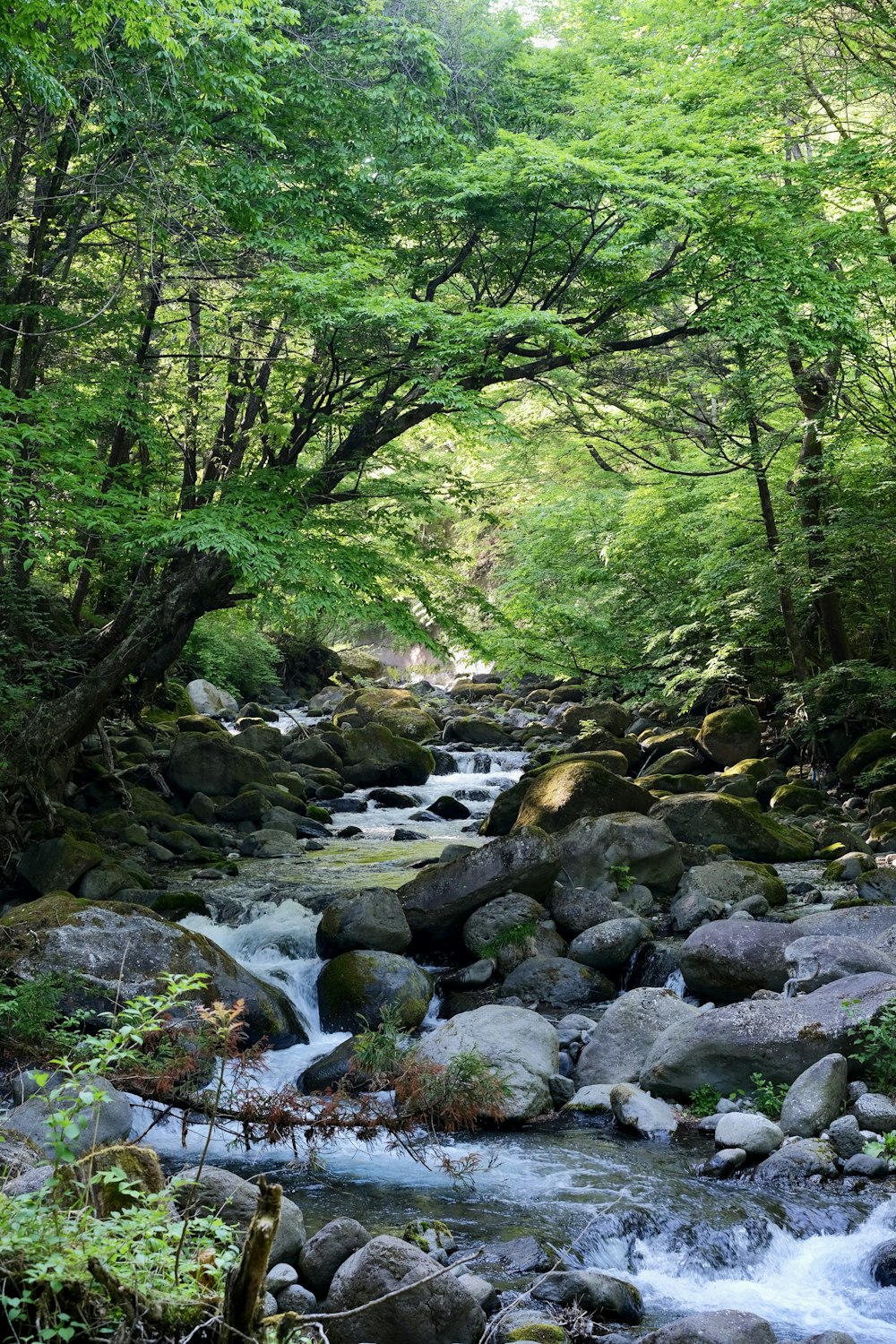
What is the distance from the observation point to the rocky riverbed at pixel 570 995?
16.2ft

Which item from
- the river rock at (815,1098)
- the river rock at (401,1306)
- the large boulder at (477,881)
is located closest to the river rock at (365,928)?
the large boulder at (477,881)

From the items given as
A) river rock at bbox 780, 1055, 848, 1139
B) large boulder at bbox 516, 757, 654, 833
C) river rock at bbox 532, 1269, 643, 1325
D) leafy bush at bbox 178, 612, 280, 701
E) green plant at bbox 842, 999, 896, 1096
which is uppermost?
leafy bush at bbox 178, 612, 280, 701

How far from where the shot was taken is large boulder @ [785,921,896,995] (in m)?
7.41

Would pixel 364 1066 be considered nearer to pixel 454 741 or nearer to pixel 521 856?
pixel 521 856

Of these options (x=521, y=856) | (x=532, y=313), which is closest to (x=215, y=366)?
(x=532, y=313)

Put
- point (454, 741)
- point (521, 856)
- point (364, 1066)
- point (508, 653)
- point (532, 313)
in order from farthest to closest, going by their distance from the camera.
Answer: point (454, 741) → point (508, 653) → point (521, 856) → point (532, 313) → point (364, 1066)

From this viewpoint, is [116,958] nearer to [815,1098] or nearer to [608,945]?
[608,945]

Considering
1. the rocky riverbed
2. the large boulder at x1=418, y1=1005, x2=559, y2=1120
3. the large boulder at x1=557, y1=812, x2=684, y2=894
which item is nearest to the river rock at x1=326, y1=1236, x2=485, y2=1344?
the rocky riverbed

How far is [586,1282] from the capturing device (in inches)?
183

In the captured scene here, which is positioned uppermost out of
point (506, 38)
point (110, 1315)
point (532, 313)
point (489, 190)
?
point (506, 38)

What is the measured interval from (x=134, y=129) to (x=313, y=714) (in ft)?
57.8

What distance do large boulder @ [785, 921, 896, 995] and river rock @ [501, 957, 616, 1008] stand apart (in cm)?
180

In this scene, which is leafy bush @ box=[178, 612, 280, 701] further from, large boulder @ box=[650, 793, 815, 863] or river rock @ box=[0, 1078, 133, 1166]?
river rock @ box=[0, 1078, 133, 1166]

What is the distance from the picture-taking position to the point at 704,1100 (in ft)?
22.0
